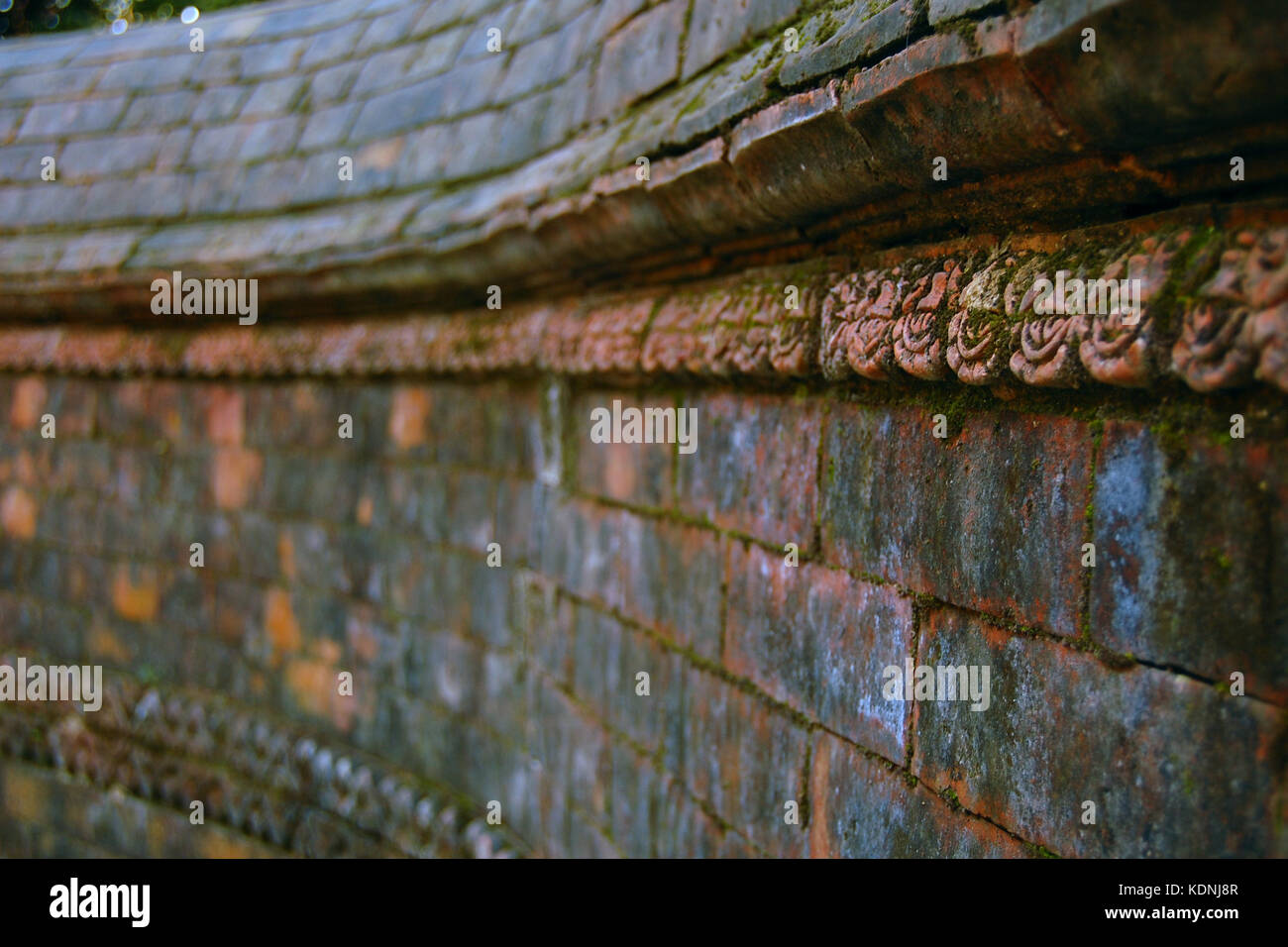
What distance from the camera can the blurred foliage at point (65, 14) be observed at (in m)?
11.7

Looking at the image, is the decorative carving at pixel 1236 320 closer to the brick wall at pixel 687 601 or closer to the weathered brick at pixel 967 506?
the brick wall at pixel 687 601

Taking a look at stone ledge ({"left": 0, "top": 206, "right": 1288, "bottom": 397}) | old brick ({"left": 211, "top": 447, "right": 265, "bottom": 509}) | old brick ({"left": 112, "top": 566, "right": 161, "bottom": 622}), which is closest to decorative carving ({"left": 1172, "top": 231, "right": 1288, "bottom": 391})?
stone ledge ({"left": 0, "top": 206, "right": 1288, "bottom": 397})

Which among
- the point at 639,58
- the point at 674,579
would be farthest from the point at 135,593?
the point at 639,58

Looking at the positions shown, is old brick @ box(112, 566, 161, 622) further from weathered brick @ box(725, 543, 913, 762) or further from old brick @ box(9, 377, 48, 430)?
weathered brick @ box(725, 543, 913, 762)

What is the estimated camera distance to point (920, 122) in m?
1.66

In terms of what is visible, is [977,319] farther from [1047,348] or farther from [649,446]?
[649,446]

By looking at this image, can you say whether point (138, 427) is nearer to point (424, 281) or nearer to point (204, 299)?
point (204, 299)

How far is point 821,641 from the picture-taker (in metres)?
2.34

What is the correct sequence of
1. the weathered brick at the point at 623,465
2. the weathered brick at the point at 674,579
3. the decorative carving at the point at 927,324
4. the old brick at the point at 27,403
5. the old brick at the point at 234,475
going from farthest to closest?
the old brick at the point at 27,403 → the old brick at the point at 234,475 → the weathered brick at the point at 623,465 → the weathered brick at the point at 674,579 → the decorative carving at the point at 927,324

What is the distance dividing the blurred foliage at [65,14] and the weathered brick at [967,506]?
11597 mm

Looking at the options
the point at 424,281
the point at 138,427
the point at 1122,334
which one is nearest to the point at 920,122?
the point at 1122,334

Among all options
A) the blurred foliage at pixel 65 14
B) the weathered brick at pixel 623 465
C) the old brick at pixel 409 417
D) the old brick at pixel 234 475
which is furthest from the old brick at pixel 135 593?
the blurred foliage at pixel 65 14

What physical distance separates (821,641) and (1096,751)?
83 cm
